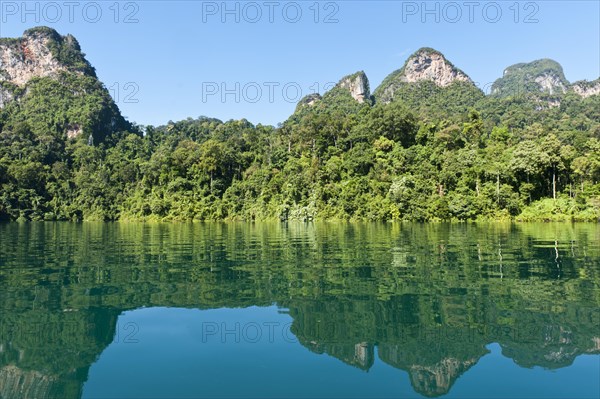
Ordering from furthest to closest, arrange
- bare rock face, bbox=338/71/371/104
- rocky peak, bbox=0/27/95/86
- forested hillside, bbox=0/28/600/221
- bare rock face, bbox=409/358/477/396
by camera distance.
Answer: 1. bare rock face, bbox=338/71/371/104
2. rocky peak, bbox=0/27/95/86
3. forested hillside, bbox=0/28/600/221
4. bare rock face, bbox=409/358/477/396

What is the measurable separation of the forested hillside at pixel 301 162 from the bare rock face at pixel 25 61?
34.8 inches

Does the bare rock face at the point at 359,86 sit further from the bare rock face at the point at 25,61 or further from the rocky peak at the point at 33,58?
the bare rock face at the point at 25,61

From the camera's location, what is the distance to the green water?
237 inches

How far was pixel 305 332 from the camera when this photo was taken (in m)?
8.33

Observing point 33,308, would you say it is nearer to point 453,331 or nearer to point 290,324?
point 290,324

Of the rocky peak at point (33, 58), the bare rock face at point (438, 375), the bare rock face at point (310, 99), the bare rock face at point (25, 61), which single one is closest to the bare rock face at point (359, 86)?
the bare rock face at point (310, 99)

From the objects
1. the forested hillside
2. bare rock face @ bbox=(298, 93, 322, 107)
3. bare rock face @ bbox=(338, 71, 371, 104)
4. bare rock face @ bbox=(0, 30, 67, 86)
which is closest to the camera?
the forested hillside

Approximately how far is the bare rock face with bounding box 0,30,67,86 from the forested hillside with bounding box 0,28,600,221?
88cm

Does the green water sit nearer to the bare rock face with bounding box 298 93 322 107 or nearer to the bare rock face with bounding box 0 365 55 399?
the bare rock face with bounding box 0 365 55 399

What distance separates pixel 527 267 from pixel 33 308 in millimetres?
16370

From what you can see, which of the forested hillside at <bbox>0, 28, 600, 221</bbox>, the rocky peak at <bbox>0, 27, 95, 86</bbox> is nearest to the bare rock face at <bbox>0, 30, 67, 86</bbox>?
the rocky peak at <bbox>0, 27, 95, 86</bbox>

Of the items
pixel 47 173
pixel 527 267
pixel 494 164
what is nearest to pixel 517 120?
pixel 494 164

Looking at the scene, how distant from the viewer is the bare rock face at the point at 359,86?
17325 cm

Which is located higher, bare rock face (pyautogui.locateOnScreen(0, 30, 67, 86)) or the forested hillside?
bare rock face (pyautogui.locateOnScreen(0, 30, 67, 86))
